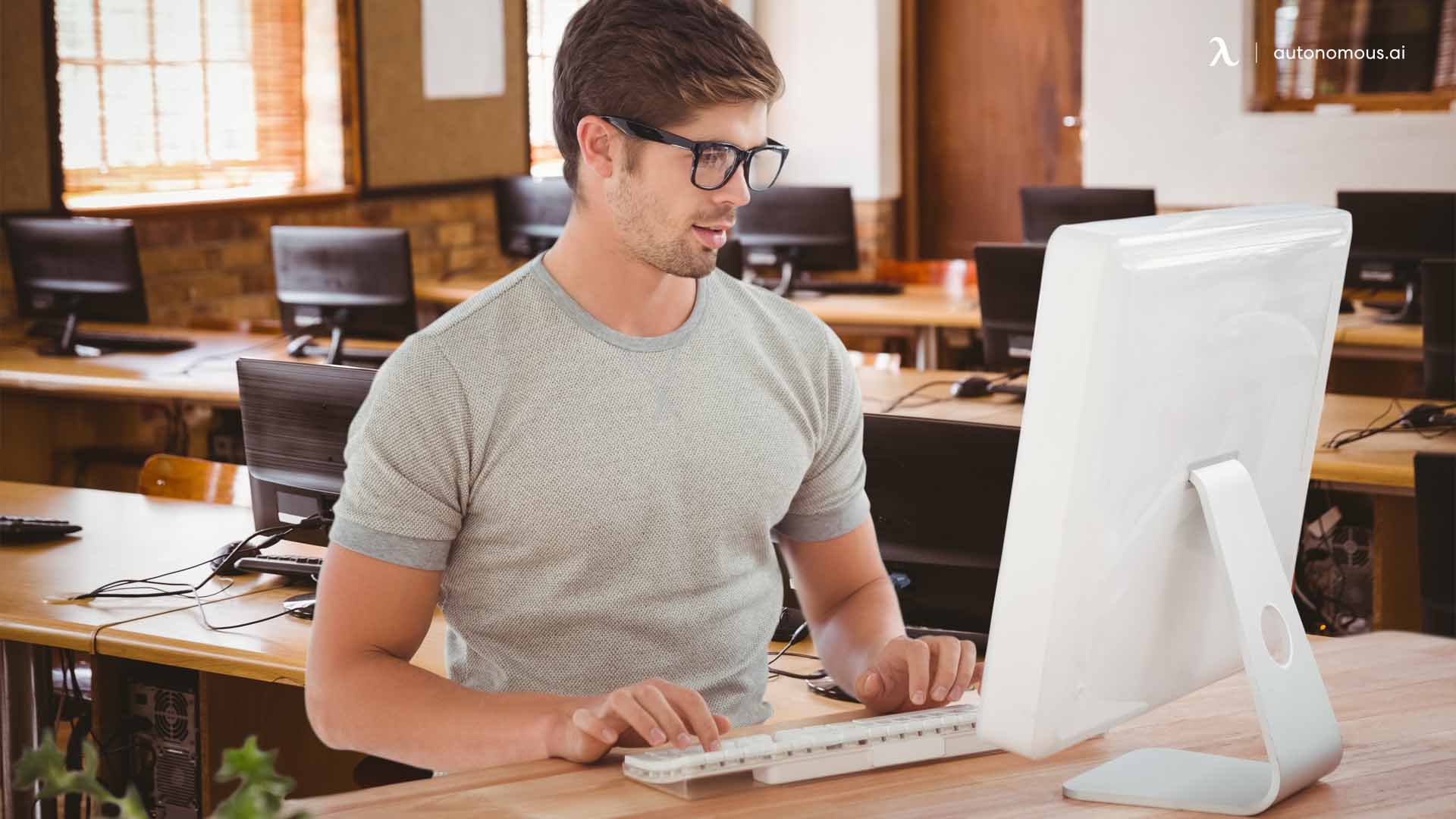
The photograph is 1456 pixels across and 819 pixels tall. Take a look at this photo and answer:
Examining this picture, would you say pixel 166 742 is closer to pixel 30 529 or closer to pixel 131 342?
pixel 30 529

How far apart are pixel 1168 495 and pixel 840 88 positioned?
7133 millimetres

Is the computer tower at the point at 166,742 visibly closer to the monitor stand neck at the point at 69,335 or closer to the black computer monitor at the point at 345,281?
the black computer monitor at the point at 345,281

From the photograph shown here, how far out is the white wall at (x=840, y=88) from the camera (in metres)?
8.06

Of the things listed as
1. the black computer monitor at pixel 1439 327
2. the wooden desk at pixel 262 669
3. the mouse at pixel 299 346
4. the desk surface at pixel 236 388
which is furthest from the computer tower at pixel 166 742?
the black computer monitor at pixel 1439 327

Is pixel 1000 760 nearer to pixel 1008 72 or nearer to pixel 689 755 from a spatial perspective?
pixel 689 755

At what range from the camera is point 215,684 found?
101 inches

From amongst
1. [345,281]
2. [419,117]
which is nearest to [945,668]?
[345,281]

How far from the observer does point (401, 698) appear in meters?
1.47

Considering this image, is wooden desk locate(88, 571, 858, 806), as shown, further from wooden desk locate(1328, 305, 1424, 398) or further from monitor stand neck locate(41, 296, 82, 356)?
wooden desk locate(1328, 305, 1424, 398)

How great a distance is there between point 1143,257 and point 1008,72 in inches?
291

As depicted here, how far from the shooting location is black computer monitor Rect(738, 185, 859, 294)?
630 centimetres

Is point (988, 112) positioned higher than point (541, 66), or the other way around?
point (541, 66)

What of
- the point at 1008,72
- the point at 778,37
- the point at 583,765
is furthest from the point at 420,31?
the point at 583,765

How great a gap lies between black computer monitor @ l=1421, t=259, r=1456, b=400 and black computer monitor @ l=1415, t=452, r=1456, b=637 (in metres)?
1.66
